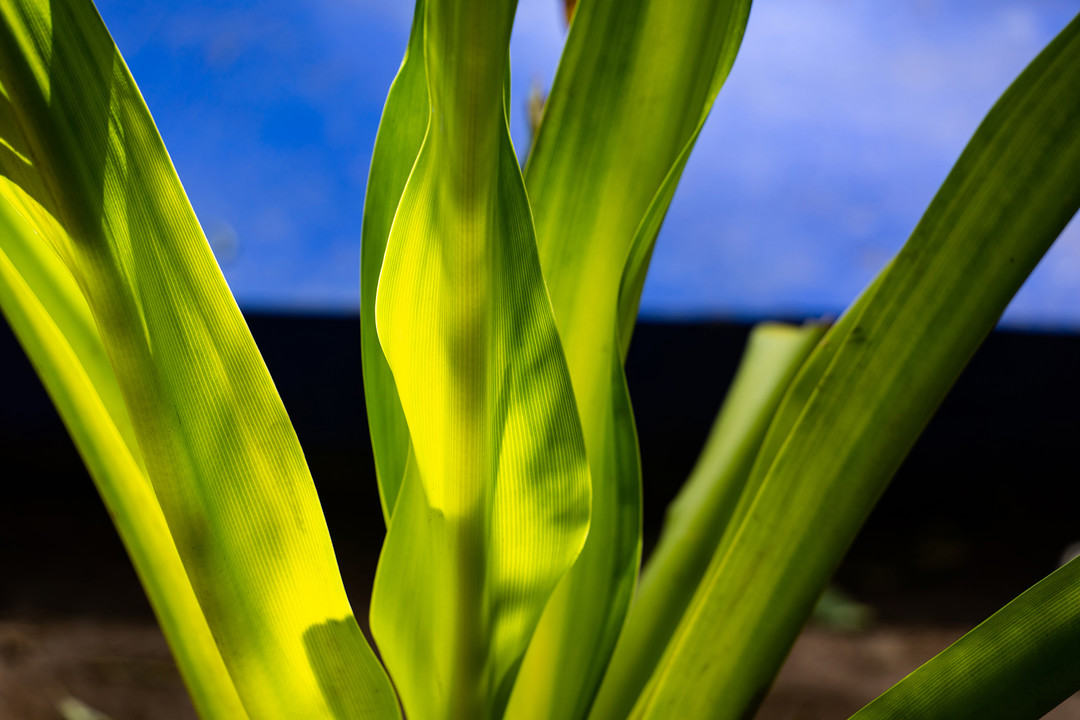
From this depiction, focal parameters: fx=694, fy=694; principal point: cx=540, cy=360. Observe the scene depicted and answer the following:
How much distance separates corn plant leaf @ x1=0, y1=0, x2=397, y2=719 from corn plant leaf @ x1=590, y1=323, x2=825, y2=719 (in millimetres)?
99

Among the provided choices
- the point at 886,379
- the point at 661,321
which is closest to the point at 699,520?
the point at 886,379

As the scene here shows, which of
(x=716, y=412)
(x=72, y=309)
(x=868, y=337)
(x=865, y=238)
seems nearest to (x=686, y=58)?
(x=868, y=337)

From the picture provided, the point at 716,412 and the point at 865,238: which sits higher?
the point at 865,238

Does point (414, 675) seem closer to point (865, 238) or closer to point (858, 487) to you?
point (858, 487)

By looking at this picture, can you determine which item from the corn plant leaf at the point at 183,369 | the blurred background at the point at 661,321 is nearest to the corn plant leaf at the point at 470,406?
the corn plant leaf at the point at 183,369

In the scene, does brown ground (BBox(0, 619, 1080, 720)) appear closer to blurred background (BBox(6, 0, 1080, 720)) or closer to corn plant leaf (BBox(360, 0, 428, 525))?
blurred background (BBox(6, 0, 1080, 720))

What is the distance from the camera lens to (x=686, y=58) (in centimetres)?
22

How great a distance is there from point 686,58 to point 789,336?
0.16 meters

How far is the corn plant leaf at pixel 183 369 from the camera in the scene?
0.14 metres

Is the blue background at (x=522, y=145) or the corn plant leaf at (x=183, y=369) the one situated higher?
the blue background at (x=522, y=145)

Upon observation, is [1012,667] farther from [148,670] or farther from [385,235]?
[148,670]

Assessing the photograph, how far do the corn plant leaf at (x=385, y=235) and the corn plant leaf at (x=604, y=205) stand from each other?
4 cm

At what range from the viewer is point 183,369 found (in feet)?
0.51

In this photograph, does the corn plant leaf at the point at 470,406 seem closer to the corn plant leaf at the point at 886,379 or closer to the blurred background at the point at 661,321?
the corn plant leaf at the point at 886,379
